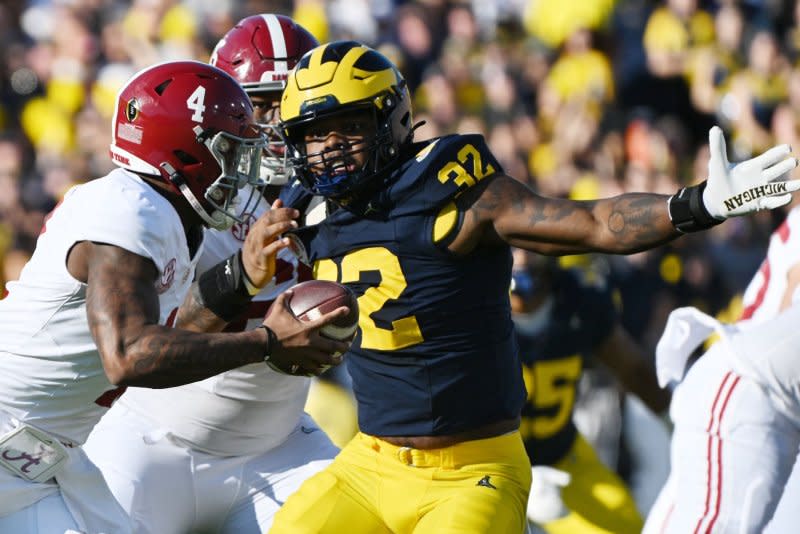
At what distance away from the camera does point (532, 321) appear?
630 centimetres

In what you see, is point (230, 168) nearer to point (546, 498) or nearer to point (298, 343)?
point (298, 343)

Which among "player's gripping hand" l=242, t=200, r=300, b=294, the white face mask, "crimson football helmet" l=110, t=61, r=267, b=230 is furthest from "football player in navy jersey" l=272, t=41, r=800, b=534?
the white face mask

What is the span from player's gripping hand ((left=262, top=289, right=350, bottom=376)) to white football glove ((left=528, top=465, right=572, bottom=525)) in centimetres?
239

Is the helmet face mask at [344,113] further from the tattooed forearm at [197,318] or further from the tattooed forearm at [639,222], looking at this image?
Answer: the tattooed forearm at [639,222]

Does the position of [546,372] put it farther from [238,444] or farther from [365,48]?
[365,48]

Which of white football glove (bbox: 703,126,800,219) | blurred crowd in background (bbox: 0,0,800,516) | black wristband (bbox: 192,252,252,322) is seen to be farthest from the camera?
blurred crowd in background (bbox: 0,0,800,516)

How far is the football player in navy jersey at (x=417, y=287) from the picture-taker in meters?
3.86

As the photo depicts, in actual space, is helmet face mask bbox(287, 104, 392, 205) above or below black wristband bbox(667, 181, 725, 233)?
below

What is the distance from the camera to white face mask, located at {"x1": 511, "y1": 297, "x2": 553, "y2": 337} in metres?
6.29

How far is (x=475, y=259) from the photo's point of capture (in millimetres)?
3994

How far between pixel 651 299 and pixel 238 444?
436 cm

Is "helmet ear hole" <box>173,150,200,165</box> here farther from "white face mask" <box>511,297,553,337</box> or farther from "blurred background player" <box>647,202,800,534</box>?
"white face mask" <box>511,297,553,337</box>

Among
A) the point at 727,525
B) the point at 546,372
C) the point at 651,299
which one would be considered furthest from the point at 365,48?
the point at 651,299

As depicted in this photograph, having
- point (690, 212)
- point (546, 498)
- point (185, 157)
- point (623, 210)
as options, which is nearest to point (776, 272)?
point (623, 210)
